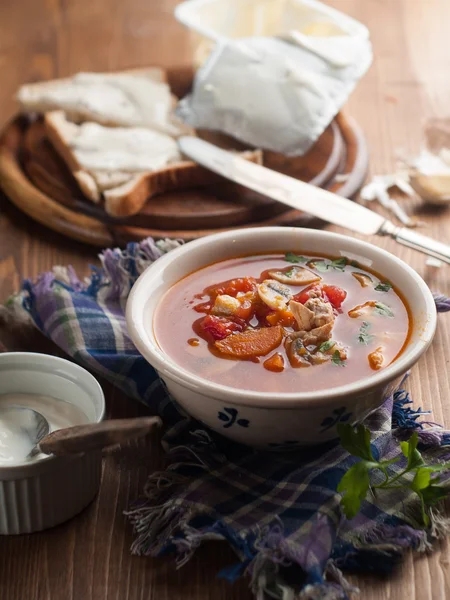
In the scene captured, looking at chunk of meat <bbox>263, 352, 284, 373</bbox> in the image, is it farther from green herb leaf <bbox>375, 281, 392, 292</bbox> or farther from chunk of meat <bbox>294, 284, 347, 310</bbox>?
green herb leaf <bbox>375, 281, 392, 292</bbox>

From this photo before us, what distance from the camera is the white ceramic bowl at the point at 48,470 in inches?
68.7

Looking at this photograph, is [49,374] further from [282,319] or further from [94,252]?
[94,252]

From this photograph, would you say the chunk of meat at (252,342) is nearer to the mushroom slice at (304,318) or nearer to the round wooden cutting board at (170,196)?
the mushroom slice at (304,318)

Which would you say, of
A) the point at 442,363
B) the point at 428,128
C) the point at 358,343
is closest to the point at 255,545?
the point at 358,343

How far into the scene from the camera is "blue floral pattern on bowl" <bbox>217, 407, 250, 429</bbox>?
1.80m

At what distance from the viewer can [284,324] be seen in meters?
1.98

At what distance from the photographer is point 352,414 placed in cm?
185

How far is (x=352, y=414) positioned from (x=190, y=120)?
174 centimetres

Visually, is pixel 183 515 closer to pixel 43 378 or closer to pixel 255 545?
pixel 255 545

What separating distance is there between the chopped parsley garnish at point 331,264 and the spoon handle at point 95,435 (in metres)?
0.75

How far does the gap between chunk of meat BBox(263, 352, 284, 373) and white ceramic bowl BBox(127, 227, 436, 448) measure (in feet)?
0.43

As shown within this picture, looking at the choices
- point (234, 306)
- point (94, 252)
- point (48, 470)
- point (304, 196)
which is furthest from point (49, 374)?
point (304, 196)

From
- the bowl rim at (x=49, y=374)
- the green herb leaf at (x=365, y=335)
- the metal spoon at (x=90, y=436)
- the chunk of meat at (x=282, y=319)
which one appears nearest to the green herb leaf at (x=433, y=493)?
the green herb leaf at (x=365, y=335)

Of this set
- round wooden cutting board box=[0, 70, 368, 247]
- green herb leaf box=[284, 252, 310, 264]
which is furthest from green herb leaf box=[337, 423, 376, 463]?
round wooden cutting board box=[0, 70, 368, 247]
